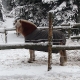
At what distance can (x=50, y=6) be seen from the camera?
12.9 m

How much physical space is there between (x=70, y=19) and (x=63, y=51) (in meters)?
6.26

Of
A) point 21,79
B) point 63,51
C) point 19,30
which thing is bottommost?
point 21,79

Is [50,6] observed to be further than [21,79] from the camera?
Yes

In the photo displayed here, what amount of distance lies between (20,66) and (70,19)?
22.1 feet

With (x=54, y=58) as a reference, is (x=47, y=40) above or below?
above

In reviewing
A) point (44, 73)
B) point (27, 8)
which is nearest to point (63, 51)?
point (44, 73)

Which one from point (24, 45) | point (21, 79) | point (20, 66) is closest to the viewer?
point (21, 79)

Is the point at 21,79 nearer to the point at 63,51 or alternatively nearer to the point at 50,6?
the point at 63,51

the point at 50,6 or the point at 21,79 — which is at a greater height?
the point at 50,6

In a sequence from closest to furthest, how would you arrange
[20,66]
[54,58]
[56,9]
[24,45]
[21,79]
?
1. [21,79]
2. [24,45]
3. [20,66]
4. [54,58]
5. [56,9]

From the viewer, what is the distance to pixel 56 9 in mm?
12289

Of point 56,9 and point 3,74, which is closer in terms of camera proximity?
point 3,74

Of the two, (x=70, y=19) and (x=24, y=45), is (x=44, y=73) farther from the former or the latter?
(x=70, y=19)

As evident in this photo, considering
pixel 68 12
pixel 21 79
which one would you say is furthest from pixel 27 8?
pixel 21 79
